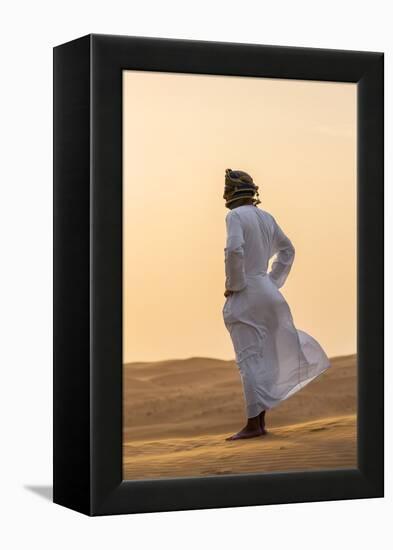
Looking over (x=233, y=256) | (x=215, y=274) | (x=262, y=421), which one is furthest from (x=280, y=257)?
(x=262, y=421)

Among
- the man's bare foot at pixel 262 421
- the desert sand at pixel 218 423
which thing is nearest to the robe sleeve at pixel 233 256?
the desert sand at pixel 218 423

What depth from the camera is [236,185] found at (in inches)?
415

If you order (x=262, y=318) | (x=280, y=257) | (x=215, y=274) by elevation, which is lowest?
(x=262, y=318)

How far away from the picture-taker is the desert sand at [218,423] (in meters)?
10.3

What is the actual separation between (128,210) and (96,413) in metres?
1.18

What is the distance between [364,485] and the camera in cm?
1086

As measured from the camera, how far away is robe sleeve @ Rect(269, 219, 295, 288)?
10688mm

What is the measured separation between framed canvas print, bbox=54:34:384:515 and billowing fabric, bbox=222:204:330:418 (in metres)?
0.01

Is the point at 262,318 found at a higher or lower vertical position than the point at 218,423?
higher

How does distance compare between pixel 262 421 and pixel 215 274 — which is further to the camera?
pixel 262 421

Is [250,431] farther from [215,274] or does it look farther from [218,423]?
[215,274]

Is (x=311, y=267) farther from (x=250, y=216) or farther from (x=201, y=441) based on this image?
(x=201, y=441)

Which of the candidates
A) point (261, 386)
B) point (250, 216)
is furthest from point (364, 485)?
point (250, 216)

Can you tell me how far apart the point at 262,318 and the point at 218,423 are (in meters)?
0.70
